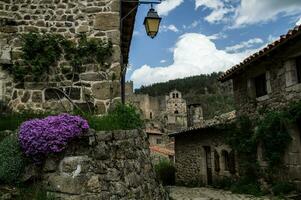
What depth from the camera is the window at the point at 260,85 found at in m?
13.1

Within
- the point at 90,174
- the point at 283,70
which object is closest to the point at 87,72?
the point at 90,174

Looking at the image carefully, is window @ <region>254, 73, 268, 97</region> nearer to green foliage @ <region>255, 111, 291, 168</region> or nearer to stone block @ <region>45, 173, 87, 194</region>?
green foliage @ <region>255, 111, 291, 168</region>

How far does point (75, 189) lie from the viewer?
5516 millimetres

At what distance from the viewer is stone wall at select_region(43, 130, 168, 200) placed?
5.54 meters

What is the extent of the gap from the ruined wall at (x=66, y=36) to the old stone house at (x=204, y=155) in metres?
8.52

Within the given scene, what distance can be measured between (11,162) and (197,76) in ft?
306

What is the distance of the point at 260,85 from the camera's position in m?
13.5

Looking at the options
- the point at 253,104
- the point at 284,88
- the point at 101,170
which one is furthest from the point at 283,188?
the point at 101,170

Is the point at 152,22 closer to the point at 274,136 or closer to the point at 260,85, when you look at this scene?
the point at 274,136

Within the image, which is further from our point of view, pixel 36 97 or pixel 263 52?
pixel 263 52

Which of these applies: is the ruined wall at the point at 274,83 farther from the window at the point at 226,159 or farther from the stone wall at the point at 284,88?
the window at the point at 226,159

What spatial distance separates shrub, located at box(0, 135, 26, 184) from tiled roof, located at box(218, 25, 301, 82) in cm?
744

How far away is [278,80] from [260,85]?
1.75m

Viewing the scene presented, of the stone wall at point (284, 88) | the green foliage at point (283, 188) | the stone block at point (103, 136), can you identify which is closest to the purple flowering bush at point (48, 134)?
the stone block at point (103, 136)
